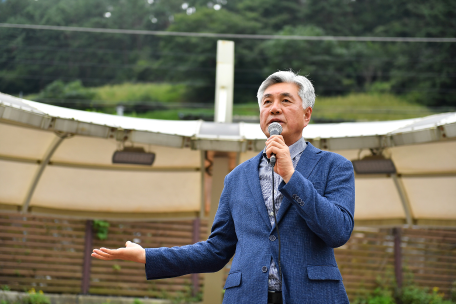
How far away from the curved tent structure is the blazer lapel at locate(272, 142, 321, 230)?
2364 mm

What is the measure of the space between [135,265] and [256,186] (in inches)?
333

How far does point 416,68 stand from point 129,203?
1267 inches

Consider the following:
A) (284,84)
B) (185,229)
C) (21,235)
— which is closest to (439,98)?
(185,229)

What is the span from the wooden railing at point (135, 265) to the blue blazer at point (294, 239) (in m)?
7.87

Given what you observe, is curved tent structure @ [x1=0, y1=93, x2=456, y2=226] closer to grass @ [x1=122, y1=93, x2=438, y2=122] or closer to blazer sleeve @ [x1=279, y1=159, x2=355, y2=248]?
blazer sleeve @ [x1=279, y1=159, x2=355, y2=248]

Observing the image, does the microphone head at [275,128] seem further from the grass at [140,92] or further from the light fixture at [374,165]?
the grass at [140,92]

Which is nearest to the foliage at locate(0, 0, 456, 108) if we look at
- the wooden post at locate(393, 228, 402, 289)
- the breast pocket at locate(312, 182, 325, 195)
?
the wooden post at locate(393, 228, 402, 289)

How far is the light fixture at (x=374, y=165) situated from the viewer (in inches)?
179

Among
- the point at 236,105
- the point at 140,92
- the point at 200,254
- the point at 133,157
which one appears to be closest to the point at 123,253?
the point at 200,254

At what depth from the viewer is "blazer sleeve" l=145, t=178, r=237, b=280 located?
185 cm

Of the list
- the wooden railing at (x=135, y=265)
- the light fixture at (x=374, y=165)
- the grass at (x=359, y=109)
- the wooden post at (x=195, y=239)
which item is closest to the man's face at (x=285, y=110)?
the light fixture at (x=374, y=165)

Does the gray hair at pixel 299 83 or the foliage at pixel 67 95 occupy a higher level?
the foliage at pixel 67 95

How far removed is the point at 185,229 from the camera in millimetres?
9797

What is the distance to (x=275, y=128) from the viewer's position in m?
1.75
